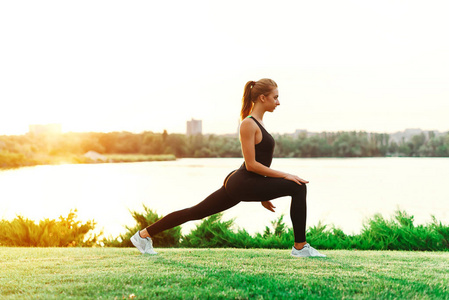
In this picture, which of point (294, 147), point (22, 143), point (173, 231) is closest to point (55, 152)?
point (22, 143)

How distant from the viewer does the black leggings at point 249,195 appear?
14.7ft

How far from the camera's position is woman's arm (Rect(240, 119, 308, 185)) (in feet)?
14.5

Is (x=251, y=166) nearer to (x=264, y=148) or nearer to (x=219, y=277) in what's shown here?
(x=264, y=148)

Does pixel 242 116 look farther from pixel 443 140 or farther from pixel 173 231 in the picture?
pixel 443 140

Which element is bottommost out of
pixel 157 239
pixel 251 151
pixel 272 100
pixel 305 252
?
pixel 157 239

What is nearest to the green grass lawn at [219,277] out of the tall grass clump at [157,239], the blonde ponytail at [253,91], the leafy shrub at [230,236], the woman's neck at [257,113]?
the woman's neck at [257,113]

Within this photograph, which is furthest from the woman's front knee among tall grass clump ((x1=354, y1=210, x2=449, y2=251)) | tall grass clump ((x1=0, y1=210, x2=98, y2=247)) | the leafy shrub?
tall grass clump ((x1=0, y1=210, x2=98, y2=247))

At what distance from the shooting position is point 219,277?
12.5 feet

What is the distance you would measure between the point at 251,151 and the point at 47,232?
15.7 ft

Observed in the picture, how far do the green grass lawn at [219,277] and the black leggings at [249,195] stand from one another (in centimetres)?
44

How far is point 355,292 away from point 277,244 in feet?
12.1

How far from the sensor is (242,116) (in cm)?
478

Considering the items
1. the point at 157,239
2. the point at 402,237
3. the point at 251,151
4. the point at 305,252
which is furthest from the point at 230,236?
the point at 251,151

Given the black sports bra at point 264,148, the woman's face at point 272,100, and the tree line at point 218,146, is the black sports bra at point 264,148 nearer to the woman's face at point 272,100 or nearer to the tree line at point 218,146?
the woman's face at point 272,100
